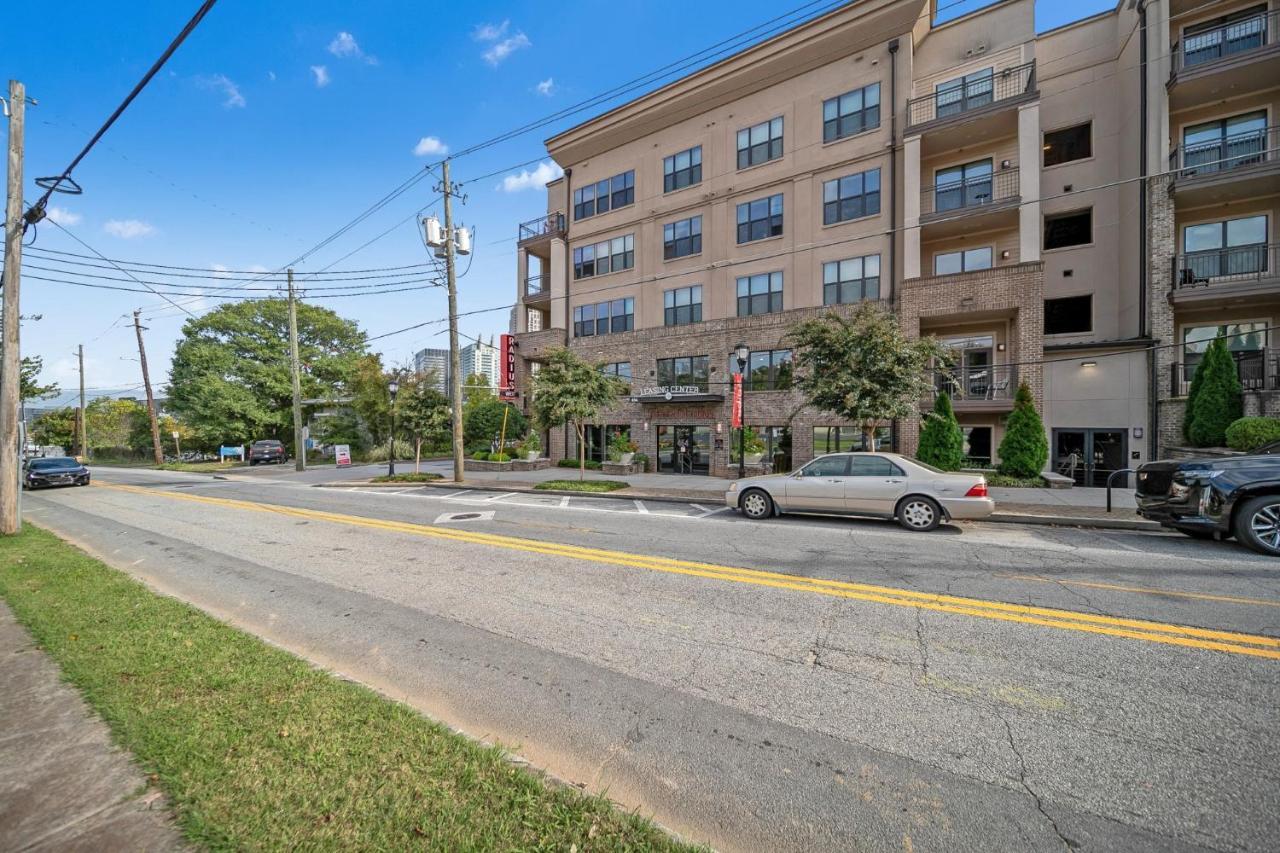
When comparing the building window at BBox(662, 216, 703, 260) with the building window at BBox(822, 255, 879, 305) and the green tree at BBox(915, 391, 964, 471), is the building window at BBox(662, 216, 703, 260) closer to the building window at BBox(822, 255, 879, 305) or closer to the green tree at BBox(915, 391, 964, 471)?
the building window at BBox(822, 255, 879, 305)

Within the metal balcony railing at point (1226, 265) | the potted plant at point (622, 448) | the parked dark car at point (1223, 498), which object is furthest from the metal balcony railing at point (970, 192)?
the potted plant at point (622, 448)

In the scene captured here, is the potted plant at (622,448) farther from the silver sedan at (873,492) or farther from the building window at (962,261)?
the building window at (962,261)

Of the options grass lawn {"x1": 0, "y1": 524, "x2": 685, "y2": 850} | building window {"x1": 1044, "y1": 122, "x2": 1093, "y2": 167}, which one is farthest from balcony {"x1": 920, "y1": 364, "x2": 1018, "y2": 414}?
grass lawn {"x1": 0, "y1": 524, "x2": 685, "y2": 850}

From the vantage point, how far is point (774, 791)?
262cm

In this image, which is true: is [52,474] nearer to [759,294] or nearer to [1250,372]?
[759,294]

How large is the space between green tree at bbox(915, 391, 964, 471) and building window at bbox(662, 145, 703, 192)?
14995 millimetres

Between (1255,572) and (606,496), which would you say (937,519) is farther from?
(606,496)

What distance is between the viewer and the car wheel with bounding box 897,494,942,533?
9.38 m

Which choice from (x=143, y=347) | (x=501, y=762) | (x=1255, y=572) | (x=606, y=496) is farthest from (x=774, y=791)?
(x=143, y=347)

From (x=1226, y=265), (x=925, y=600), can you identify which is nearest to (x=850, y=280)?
(x=1226, y=265)

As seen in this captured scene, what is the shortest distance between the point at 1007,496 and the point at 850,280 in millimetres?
10382

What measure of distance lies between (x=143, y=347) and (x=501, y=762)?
46926 mm

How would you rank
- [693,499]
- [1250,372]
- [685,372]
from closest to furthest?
[693,499], [1250,372], [685,372]

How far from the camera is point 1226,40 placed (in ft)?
51.1
